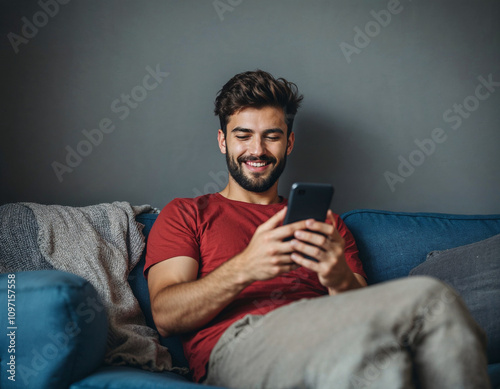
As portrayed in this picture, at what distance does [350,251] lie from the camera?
146 centimetres

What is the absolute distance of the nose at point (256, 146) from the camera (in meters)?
1.51

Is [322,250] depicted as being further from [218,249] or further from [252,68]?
[252,68]

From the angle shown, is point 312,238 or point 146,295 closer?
point 312,238

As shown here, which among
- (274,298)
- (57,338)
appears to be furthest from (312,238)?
(57,338)

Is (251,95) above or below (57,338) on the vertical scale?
above

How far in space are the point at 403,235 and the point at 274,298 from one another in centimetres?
67

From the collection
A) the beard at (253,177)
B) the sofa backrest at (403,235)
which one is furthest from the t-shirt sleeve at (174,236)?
the sofa backrest at (403,235)

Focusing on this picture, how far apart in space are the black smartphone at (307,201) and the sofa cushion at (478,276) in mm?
638

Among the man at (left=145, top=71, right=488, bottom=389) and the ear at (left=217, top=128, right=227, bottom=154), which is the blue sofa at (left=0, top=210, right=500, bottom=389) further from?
the ear at (left=217, top=128, right=227, bottom=154)

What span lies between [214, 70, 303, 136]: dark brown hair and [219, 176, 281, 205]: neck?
8.9 inches

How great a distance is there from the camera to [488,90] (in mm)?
2010

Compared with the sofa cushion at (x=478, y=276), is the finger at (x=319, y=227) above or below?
above

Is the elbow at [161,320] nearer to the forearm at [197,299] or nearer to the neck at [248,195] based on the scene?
the forearm at [197,299]

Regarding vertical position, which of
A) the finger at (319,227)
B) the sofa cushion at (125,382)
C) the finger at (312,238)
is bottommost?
the sofa cushion at (125,382)
